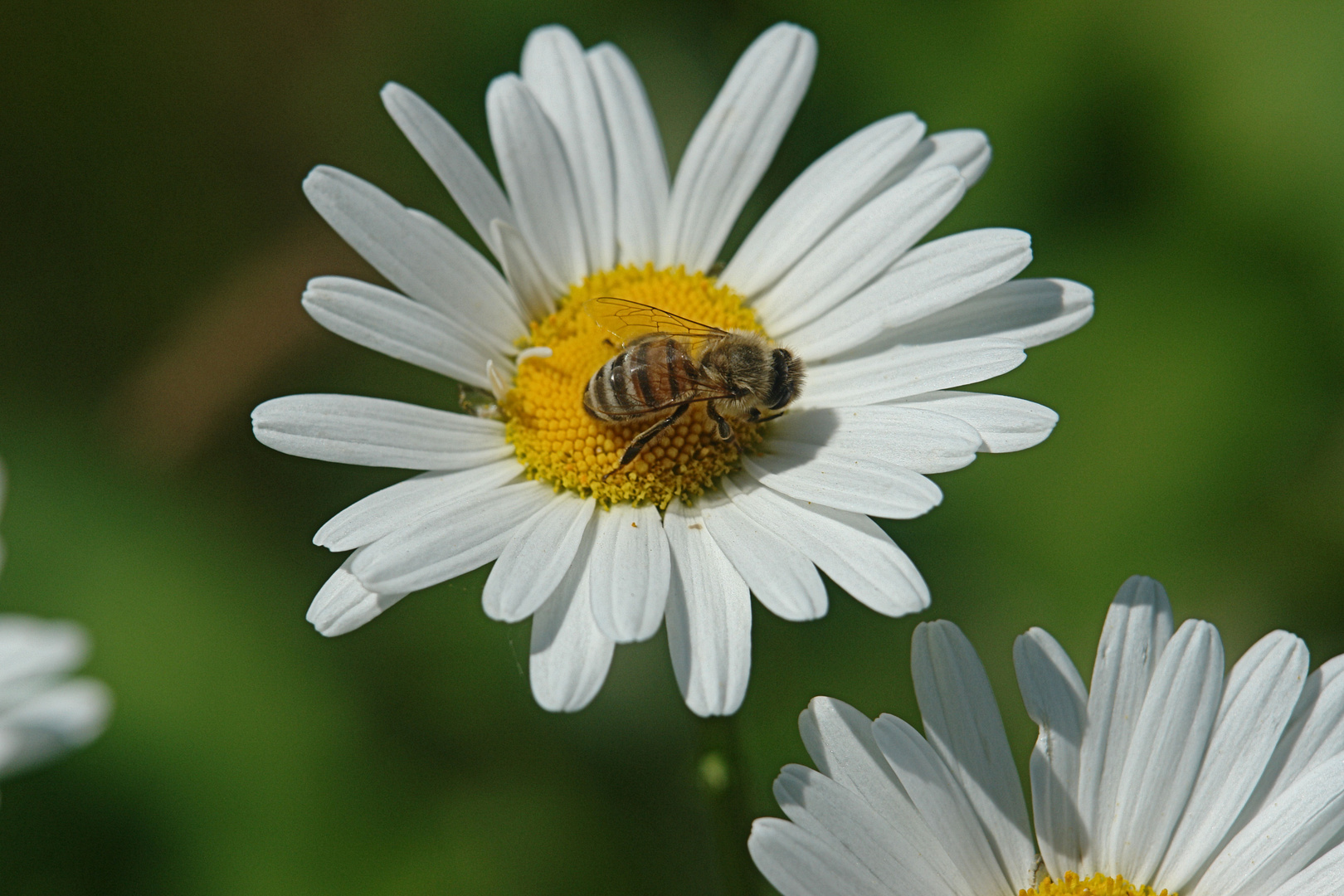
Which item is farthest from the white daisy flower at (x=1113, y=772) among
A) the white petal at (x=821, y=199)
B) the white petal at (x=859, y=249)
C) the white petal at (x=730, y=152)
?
the white petal at (x=730, y=152)

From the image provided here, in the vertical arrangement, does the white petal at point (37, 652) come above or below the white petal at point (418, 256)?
below

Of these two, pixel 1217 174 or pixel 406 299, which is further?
pixel 1217 174

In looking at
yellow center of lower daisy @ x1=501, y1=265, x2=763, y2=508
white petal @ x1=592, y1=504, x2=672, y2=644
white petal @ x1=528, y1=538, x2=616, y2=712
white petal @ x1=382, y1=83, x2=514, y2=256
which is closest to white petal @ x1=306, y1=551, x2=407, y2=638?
white petal @ x1=528, y1=538, x2=616, y2=712

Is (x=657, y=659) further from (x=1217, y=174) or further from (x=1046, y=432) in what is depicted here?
(x=1217, y=174)

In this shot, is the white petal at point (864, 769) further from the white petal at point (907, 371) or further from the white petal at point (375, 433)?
the white petal at point (375, 433)

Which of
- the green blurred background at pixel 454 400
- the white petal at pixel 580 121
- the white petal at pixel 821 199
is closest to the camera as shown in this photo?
the white petal at pixel 821 199

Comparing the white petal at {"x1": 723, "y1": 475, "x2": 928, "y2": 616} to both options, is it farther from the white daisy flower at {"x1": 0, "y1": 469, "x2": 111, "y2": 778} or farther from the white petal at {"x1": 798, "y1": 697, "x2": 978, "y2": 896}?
the white daisy flower at {"x1": 0, "y1": 469, "x2": 111, "y2": 778}

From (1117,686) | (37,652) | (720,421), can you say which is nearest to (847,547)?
(720,421)

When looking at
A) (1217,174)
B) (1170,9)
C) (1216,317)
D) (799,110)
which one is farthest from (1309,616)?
(799,110)
